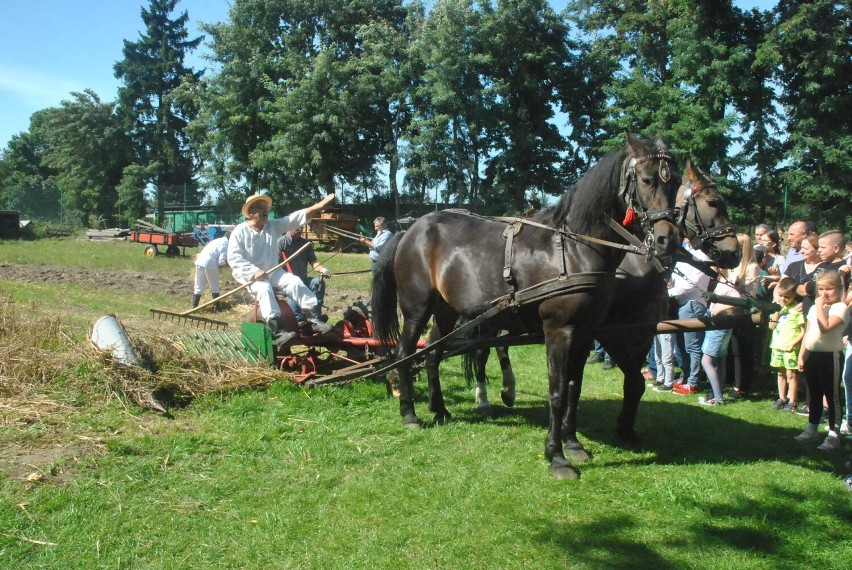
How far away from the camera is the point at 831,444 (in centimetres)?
547

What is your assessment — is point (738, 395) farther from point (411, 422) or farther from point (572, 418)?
point (411, 422)

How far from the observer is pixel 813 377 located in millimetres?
5598

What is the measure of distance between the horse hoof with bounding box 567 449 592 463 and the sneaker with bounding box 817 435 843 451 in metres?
2.01

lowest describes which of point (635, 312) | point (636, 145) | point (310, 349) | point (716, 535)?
point (716, 535)

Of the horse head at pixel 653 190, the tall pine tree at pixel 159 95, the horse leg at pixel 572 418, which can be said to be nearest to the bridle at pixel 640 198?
the horse head at pixel 653 190

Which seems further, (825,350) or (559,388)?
(825,350)

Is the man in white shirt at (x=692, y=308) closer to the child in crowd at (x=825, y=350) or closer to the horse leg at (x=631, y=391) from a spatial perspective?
the child in crowd at (x=825, y=350)

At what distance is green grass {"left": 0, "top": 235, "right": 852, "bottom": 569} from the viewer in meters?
3.53

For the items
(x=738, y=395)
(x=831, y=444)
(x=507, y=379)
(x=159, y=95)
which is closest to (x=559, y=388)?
(x=507, y=379)

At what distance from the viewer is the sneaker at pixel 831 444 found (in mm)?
5453

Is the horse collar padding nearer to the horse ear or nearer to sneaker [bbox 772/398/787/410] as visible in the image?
the horse ear

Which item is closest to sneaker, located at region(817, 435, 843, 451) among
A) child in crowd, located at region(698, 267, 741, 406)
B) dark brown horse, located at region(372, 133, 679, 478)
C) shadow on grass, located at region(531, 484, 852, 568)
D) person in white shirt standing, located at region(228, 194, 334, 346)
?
shadow on grass, located at region(531, 484, 852, 568)

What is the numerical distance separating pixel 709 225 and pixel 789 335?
2.62m

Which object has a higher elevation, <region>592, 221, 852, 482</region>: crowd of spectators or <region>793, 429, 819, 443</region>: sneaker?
<region>592, 221, 852, 482</region>: crowd of spectators
